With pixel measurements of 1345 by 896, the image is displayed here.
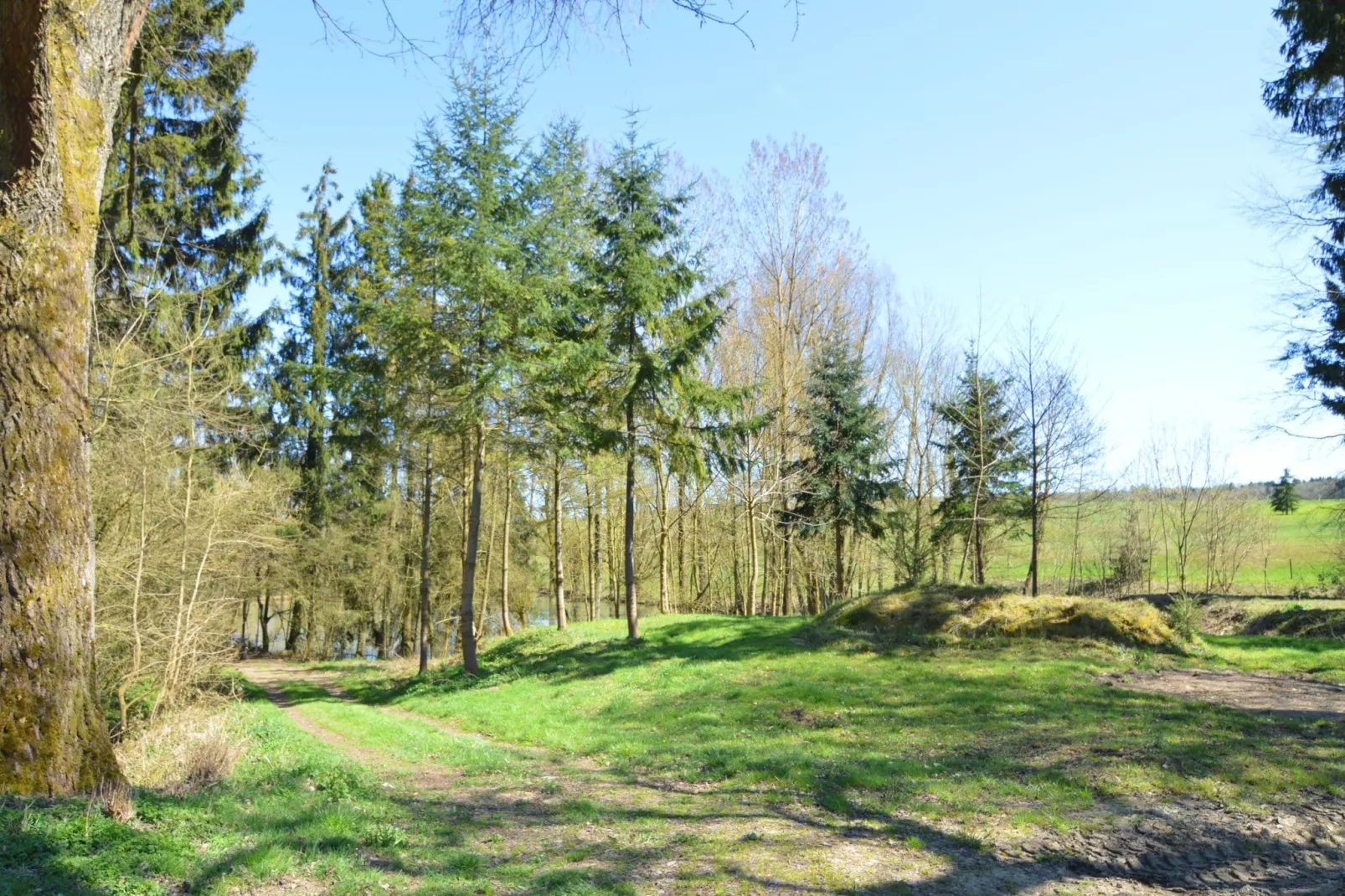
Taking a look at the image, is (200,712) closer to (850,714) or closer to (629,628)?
(850,714)

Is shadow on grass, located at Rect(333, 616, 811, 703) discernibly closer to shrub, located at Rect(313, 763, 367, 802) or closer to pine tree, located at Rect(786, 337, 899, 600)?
pine tree, located at Rect(786, 337, 899, 600)

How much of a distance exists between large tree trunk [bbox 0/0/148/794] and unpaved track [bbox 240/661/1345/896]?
2.94 m

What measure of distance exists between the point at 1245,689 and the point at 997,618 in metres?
4.66

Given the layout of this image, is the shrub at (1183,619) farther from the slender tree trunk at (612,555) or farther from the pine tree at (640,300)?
the slender tree trunk at (612,555)

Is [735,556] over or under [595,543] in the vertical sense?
under

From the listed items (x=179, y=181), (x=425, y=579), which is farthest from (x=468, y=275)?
(x=425, y=579)

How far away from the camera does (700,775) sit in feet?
28.6

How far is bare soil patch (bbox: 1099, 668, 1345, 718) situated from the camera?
10523 mm

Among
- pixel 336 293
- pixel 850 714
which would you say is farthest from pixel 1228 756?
pixel 336 293

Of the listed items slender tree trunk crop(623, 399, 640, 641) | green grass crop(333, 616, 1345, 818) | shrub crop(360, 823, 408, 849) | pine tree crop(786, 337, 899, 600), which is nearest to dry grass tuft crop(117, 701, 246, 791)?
shrub crop(360, 823, 408, 849)

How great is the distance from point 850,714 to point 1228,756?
4643 mm

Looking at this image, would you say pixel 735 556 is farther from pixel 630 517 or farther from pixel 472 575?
pixel 472 575

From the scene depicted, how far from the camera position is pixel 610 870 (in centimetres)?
531

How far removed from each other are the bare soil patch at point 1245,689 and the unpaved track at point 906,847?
3.99m
